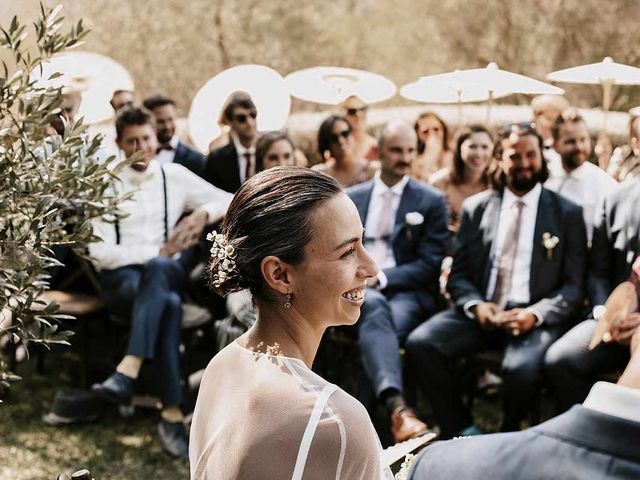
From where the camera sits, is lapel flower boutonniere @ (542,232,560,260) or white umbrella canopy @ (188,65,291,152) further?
white umbrella canopy @ (188,65,291,152)

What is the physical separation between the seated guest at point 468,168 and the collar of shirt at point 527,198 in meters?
1.27

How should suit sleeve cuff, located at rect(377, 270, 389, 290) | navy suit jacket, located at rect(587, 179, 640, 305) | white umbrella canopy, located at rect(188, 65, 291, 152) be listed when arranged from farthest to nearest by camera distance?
white umbrella canopy, located at rect(188, 65, 291, 152)
suit sleeve cuff, located at rect(377, 270, 389, 290)
navy suit jacket, located at rect(587, 179, 640, 305)

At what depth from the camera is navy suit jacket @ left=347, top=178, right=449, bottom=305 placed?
6.08 metres

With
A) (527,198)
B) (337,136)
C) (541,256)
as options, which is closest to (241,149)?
(337,136)

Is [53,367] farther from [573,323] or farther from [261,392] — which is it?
[261,392]

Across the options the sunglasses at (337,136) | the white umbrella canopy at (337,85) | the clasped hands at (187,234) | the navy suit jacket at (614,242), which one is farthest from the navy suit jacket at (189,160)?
the navy suit jacket at (614,242)

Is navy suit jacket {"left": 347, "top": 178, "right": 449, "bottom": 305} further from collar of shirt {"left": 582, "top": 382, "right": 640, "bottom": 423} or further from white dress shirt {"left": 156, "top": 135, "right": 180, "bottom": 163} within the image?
collar of shirt {"left": 582, "top": 382, "right": 640, "bottom": 423}

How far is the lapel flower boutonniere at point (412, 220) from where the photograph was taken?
20.2 feet

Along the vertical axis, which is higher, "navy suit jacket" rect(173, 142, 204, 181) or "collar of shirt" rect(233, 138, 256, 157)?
"collar of shirt" rect(233, 138, 256, 157)

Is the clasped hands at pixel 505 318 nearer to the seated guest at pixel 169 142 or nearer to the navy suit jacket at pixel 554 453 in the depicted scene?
the seated guest at pixel 169 142

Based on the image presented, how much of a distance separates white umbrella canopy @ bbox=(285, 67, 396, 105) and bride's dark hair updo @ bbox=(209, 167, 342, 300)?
6479mm

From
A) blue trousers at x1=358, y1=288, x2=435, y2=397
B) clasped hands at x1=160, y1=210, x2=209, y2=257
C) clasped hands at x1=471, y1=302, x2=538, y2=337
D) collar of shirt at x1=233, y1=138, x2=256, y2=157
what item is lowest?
blue trousers at x1=358, y1=288, x2=435, y2=397

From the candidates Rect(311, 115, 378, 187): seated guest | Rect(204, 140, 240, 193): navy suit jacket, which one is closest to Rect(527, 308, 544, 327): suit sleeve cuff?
Rect(311, 115, 378, 187): seated guest

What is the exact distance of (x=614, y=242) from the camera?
553 centimetres
